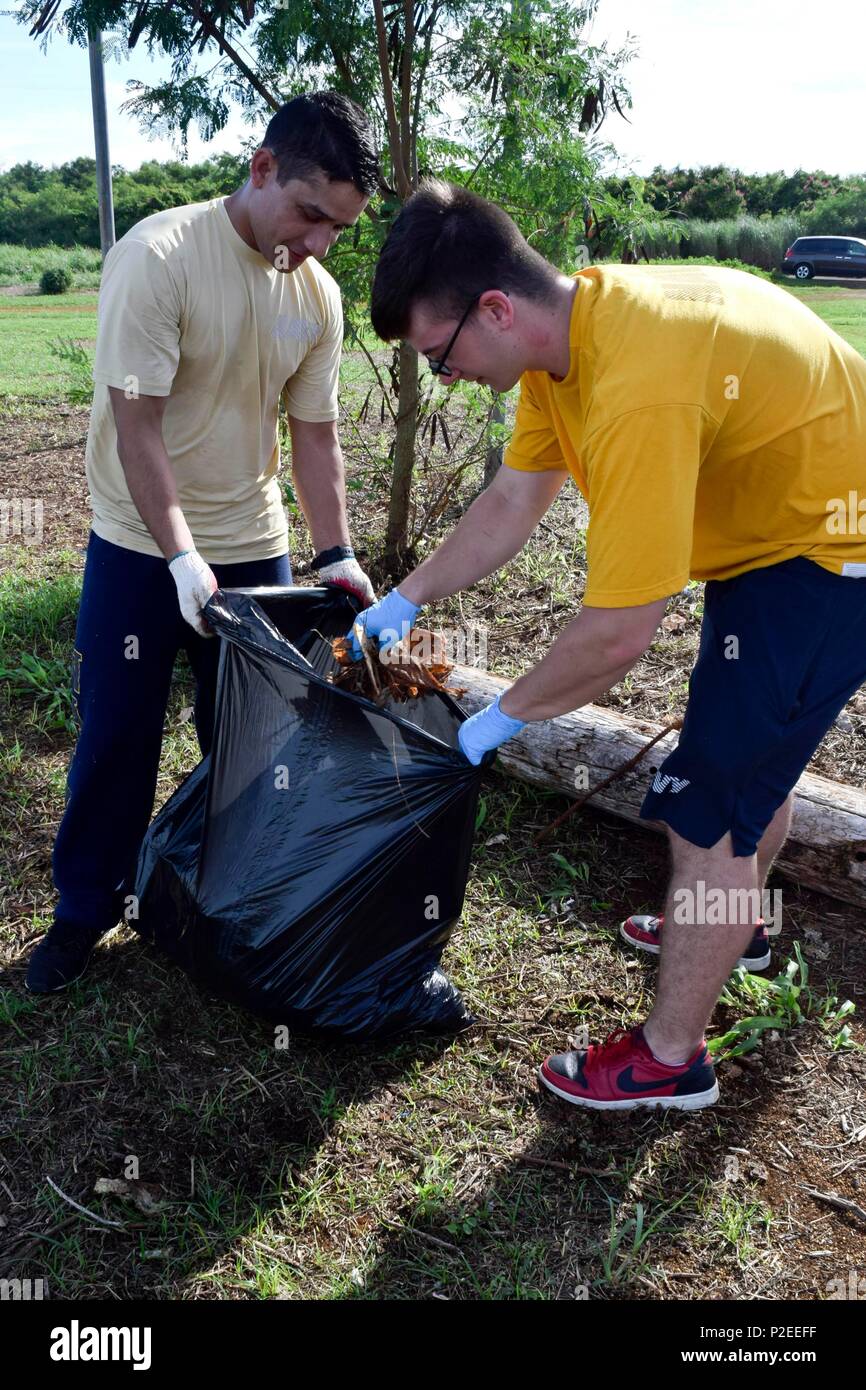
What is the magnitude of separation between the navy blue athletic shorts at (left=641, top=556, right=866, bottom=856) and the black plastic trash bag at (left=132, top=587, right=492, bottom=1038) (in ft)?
1.31

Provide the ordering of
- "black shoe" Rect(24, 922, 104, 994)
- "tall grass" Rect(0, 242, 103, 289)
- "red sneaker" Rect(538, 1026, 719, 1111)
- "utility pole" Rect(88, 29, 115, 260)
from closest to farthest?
1. "red sneaker" Rect(538, 1026, 719, 1111)
2. "black shoe" Rect(24, 922, 104, 994)
3. "utility pole" Rect(88, 29, 115, 260)
4. "tall grass" Rect(0, 242, 103, 289)

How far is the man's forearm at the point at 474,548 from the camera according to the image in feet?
6.72

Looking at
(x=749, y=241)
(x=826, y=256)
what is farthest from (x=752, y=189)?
(x=826, y=256)

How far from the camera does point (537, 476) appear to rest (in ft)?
6.56

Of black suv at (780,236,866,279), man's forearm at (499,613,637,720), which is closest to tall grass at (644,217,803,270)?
black suv at (780,236,866,279)

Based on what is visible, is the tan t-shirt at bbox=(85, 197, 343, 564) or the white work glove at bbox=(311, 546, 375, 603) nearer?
the tan t-shirt at bbox=(85, 197, 343, 564)

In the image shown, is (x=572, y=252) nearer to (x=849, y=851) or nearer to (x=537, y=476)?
(x=537, y=476)

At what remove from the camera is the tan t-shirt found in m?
1.80

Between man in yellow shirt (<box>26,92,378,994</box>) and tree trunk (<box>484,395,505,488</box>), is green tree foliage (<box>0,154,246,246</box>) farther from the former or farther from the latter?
man in yellow shirt (<box>26,92,378,994</box>)

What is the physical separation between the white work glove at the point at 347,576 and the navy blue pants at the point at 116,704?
137mm

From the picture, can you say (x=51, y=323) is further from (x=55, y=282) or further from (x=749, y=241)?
(x=749, y=241)

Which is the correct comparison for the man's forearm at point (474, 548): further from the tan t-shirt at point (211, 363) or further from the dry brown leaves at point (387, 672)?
the tan t-shirt at point (211, 363)

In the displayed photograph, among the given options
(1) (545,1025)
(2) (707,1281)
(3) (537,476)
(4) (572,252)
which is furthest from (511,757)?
(4) (572,252)

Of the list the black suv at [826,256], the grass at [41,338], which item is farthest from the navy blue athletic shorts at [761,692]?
the black suv at [826,256]
